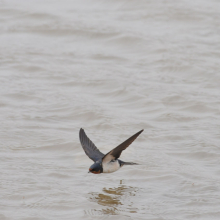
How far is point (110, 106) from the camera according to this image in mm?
7957

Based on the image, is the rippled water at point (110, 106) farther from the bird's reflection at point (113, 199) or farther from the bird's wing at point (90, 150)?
the bird's wing at point (90, 150)

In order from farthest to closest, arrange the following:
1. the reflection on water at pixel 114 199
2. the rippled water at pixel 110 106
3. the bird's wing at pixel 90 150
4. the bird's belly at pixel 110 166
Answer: the bird's wing at pixel 90 150 → the bird's belly at pixel 110 166 → the rippled water at pixel 110 106 → the reflection on water at pixel 114 199

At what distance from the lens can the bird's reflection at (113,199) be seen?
4.98 meters

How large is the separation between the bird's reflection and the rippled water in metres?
0.01

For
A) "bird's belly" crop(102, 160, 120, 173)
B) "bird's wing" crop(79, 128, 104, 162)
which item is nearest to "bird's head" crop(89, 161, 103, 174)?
"bird's belly" crop(102, 160, 120, 173)

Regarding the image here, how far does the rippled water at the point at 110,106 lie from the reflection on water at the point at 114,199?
11mm

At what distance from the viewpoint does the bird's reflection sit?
196 inches

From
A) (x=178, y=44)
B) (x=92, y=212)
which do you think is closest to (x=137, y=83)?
(x=178, y=44)

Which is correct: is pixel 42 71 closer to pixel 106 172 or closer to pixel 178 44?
pixel 178 44

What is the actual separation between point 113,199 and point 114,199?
0.01 meters

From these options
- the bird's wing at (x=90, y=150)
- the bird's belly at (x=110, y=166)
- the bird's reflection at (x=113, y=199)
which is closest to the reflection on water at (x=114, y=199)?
the bird's reflection at (x=113, y=199)

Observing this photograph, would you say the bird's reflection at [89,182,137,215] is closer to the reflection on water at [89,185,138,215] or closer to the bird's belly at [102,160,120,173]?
the reflection on water at [89,185,138,215]

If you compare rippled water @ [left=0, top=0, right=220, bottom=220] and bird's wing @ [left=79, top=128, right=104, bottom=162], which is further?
bird's wing @ [left=79, top=128, right=104, bottom=162]

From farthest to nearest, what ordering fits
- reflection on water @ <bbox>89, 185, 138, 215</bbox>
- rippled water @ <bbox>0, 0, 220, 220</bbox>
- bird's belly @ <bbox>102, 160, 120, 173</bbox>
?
1. bird's belly @ <bbox>102, 160, 120, 173</bbox>
2. rippled water @ <bbox>0, 0, 220, 220</bbox>
3. reflection on water @ <bbox>89, 185, 138, 215</bbox>
